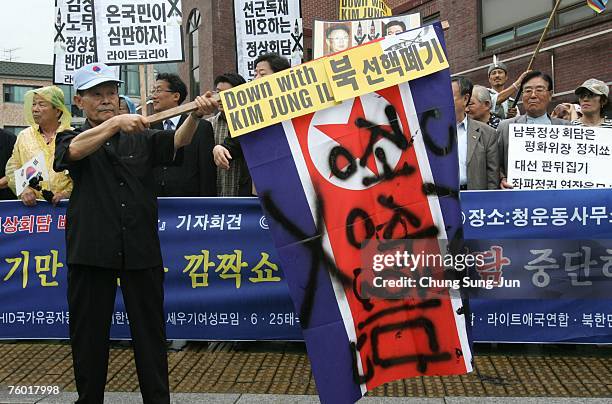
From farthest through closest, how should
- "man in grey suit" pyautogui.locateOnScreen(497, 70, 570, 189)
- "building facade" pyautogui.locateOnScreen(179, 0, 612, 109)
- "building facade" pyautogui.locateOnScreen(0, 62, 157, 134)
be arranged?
"building facade" pyautogui.locateOnScreen(0, 62, 157, 134)
"building facade" pyautogui.locateOnScreen(179, 0, 612, 109)
"man in grey suit" pyautogui.locateOnScreen(497, 70, 570, 189)

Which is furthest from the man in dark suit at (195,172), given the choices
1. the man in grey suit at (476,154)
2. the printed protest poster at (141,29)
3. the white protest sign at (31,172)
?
the printed protest poster at (141,29)

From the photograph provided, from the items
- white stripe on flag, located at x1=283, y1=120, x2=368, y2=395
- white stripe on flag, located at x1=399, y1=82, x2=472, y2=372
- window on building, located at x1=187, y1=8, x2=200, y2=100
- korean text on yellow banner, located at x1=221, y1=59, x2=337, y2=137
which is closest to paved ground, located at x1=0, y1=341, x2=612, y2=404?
white stripe on flag, located at x1=399, y1=82, x2=472, y2=372

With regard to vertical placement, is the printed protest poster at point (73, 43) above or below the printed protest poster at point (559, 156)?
above

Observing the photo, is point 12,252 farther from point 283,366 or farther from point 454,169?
point 454,169

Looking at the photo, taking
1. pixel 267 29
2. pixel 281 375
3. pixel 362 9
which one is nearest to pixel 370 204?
pixel 281 375

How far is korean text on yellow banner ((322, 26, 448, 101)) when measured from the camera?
2.99 metres

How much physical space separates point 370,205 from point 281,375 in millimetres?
1838

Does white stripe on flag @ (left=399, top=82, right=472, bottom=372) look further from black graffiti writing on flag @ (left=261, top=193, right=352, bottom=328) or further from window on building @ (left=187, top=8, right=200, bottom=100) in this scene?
window on building @ (left=187, top=8, right=200, bottom=100)

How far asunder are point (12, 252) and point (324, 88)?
10.8 ft

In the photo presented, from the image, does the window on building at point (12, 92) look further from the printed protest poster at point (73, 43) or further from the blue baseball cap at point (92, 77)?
the blue baseball cap at point (92, 77)

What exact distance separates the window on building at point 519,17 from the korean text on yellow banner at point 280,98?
1036cm

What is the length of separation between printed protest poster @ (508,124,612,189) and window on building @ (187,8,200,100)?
2163 centimetres

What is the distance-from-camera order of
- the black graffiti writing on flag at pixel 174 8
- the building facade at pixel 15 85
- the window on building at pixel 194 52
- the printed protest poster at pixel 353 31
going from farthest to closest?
the building facade at pixel 15 85 < the window on building at pixel 194 52 < the printed protest poster at pixel 353 31 < the black graffiti writing on flag at pixel 174 8

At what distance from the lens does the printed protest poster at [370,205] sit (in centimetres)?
299
